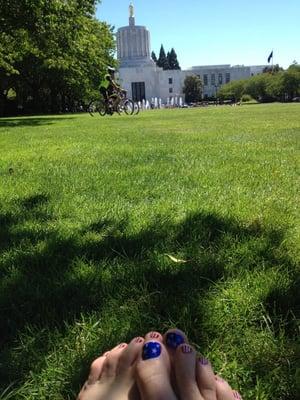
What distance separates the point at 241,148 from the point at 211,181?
2.67m

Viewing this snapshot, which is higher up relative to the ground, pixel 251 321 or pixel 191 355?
pixel 191 355

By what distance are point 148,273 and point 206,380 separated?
1.07m

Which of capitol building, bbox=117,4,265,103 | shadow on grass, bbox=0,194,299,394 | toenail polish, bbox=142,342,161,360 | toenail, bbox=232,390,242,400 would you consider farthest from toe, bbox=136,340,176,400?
capitol building, bbox=117,4,265,103

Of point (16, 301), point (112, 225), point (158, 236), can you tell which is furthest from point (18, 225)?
point (16, 301)

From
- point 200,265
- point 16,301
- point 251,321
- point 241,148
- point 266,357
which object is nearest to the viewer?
point 266,357

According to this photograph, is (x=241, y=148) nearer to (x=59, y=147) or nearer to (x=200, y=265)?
(x=59, y=147)

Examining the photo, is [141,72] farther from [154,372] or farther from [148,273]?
[154,372]

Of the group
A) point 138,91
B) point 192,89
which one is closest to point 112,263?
point 192,89

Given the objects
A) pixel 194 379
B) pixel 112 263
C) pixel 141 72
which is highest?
pixel 194 379

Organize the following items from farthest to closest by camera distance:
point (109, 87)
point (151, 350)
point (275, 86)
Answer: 1. point (275, 86)
2. point (109, 87)
3. point (151, 350)

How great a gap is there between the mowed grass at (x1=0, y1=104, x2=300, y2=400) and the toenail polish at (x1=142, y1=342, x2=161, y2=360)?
306 mm

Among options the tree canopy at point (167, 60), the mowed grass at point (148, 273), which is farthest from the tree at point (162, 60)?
the mowed grass at point (148, 273)

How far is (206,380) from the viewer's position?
1.70 m

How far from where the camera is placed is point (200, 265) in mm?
2828
